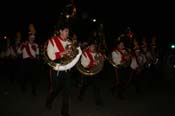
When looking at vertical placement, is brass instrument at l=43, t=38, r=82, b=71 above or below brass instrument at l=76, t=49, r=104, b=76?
above

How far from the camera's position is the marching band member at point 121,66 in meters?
12.1

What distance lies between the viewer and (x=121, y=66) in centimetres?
1217

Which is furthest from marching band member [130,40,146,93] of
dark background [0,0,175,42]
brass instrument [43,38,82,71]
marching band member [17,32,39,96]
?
dark background [0,0,175,42]

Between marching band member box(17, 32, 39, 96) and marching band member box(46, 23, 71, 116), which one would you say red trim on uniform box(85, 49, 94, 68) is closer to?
marching band member box(17, 32, 39, 96)

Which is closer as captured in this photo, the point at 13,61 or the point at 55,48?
the point at 55,48

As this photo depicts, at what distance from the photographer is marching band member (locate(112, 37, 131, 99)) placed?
39.7 ft

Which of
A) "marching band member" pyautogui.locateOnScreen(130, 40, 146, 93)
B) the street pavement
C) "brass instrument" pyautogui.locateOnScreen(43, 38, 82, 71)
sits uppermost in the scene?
"brass instrument" pyautogui.locateOnScreen(43, 38, 82, 71)

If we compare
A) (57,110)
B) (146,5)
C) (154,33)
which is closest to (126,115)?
(57,110)

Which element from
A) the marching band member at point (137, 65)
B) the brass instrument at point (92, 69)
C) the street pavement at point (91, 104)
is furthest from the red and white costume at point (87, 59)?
the marching band member at point (137, 65)

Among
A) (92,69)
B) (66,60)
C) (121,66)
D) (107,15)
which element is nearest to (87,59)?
(92,69)

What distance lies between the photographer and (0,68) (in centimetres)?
2244

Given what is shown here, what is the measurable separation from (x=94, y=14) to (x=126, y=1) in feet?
10.0

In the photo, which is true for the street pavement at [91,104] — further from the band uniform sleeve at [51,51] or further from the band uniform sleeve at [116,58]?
the band uniform sleeve at [51,51]

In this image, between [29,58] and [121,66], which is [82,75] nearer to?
[121,66]
